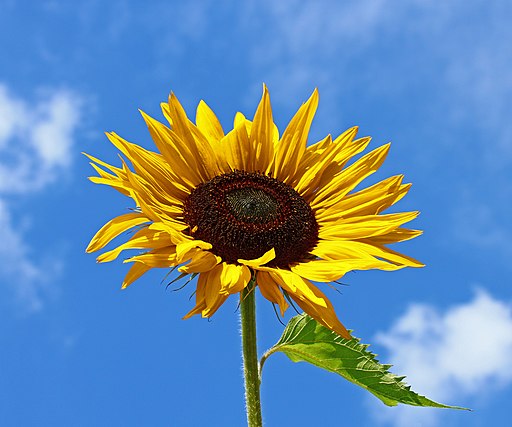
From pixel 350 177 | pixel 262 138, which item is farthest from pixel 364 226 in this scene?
pixel 262 138

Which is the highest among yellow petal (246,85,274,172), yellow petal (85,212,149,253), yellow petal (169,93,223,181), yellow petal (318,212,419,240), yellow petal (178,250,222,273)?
yellow petal (246,85,274,172)

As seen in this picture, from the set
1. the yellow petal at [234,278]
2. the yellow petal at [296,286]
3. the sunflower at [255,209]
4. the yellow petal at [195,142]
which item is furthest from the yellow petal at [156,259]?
the yellow petal at [195,142]

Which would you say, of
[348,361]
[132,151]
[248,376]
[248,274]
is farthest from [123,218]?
[348,361]

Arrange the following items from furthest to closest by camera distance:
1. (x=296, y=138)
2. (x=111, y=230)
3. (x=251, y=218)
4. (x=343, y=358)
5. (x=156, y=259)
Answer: (x=296, y=138)
(x=251, y=218)
(x=343, y=358)
(x=111, y=230)
(x=156, y=259)

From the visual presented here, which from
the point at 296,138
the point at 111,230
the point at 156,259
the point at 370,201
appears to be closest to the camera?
the point at 156,259

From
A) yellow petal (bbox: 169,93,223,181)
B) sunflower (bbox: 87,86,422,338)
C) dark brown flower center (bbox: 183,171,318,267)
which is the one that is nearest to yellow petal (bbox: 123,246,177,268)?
sunflower (bbox: 87,86,422,338)

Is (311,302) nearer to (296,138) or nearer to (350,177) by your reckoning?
(350,177)

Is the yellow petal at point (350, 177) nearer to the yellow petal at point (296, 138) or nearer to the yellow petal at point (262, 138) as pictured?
the yellow petal at point (296, 138)

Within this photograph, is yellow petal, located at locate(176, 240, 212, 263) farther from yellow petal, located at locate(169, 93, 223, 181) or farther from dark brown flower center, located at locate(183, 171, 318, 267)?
yellow petal, located at locate(169, 93, 223, 181)
